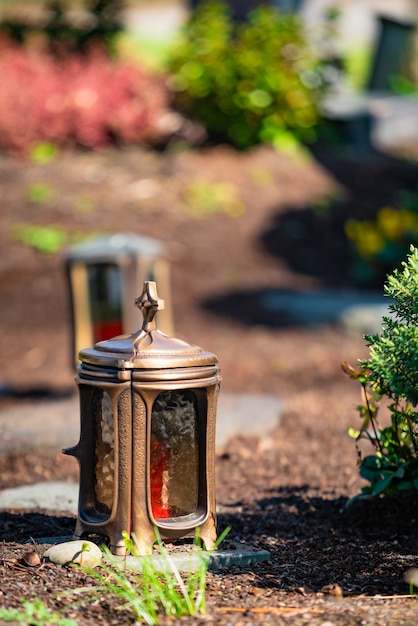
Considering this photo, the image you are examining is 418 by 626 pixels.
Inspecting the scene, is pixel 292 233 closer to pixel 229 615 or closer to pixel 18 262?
pixel 18 262

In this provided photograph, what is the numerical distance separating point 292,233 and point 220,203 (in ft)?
3.27

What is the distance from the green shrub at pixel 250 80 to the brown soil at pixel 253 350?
1.41 feet

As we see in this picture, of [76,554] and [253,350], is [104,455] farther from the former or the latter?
[253,350]

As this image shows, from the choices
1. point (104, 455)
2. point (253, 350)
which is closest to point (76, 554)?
point (104, 455)

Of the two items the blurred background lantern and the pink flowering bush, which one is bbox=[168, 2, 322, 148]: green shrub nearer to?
the pink flowering bush

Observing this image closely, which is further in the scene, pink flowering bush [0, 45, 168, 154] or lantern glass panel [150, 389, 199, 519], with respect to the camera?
pink flowering bush [0, 45, 168, 154]

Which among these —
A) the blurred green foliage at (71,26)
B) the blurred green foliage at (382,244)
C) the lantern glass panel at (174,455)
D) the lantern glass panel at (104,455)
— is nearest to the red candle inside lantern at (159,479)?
the lantern glass panel at (174,455)

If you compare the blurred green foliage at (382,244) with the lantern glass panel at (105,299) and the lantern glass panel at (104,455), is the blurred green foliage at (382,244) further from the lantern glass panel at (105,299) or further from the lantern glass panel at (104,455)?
the lantern glass panel at (104,455)

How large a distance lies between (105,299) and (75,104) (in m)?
6.39

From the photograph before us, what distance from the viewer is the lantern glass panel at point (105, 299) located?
20.8ft

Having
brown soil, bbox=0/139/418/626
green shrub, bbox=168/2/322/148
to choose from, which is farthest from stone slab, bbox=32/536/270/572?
green shrub, bbox=168/2/322/148

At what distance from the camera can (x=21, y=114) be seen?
465 inches

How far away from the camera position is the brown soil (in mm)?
2768

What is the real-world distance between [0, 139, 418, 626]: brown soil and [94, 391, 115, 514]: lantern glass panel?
10.9 inches
